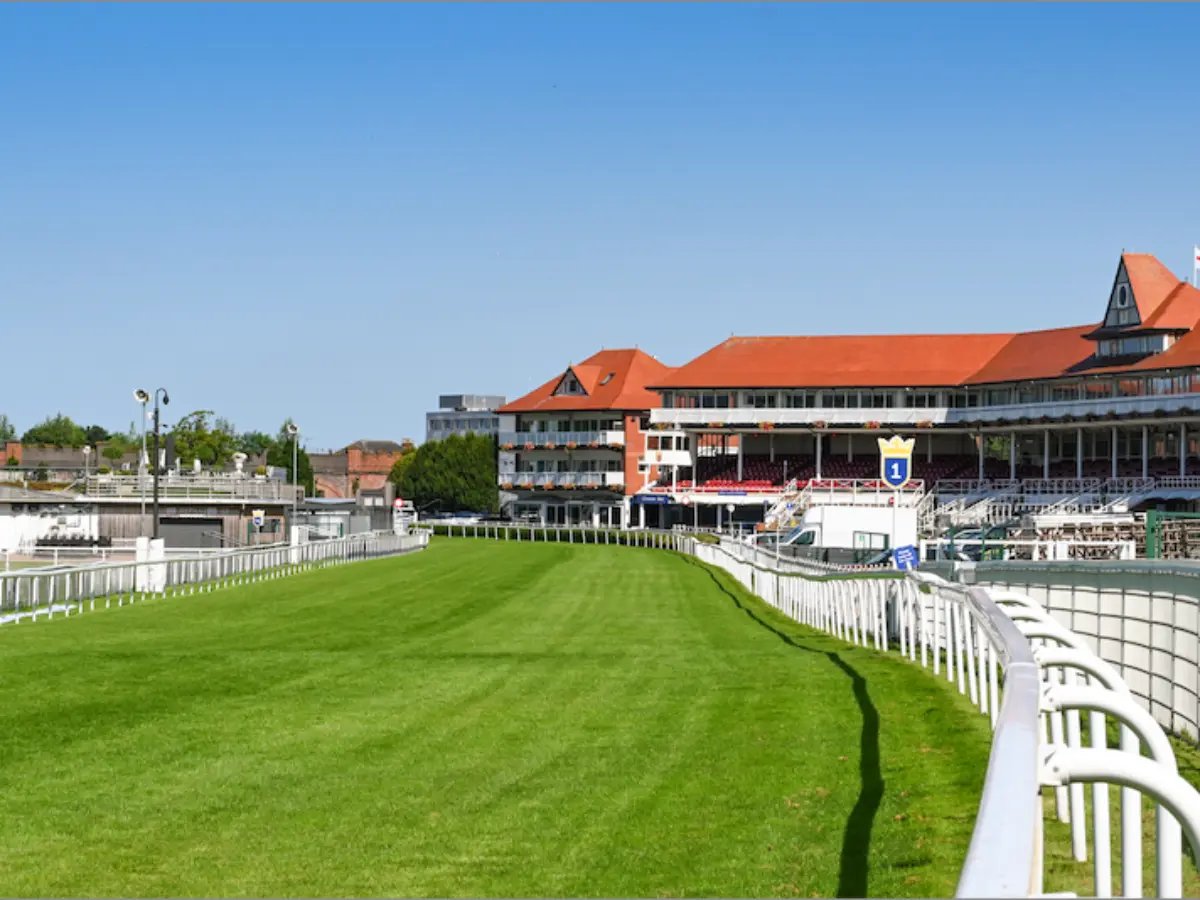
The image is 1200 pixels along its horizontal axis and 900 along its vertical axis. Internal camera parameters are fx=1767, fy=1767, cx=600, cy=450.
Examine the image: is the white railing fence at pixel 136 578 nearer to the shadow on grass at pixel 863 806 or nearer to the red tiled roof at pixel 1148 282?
the shadow on grass at pixel 863 806

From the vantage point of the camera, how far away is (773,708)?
48.4 ft

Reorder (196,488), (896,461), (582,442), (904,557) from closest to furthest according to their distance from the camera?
(904,557), (896,461), (196,488), (582,442)

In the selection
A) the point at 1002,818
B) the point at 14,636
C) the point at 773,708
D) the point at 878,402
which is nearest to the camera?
the point at 1002,818

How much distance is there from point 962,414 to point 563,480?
35.3 metres

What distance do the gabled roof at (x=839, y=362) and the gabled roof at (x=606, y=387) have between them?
43.2 ft

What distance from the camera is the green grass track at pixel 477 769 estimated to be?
8469 millimetres

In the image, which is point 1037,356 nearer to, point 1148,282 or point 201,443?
point 1148,282

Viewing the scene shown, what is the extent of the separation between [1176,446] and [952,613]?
224 ft

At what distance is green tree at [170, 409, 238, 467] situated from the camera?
13512 centimetres

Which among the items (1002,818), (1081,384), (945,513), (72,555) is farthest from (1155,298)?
(1002,818)

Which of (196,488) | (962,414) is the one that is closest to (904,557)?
(196,488)

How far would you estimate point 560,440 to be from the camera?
408 ft

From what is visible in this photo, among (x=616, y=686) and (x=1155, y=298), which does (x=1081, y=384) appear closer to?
(x=1155, y=298)

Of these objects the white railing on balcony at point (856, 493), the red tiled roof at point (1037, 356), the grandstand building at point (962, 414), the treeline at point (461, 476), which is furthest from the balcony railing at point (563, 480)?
the red tiled roof at point (1037, 356)
